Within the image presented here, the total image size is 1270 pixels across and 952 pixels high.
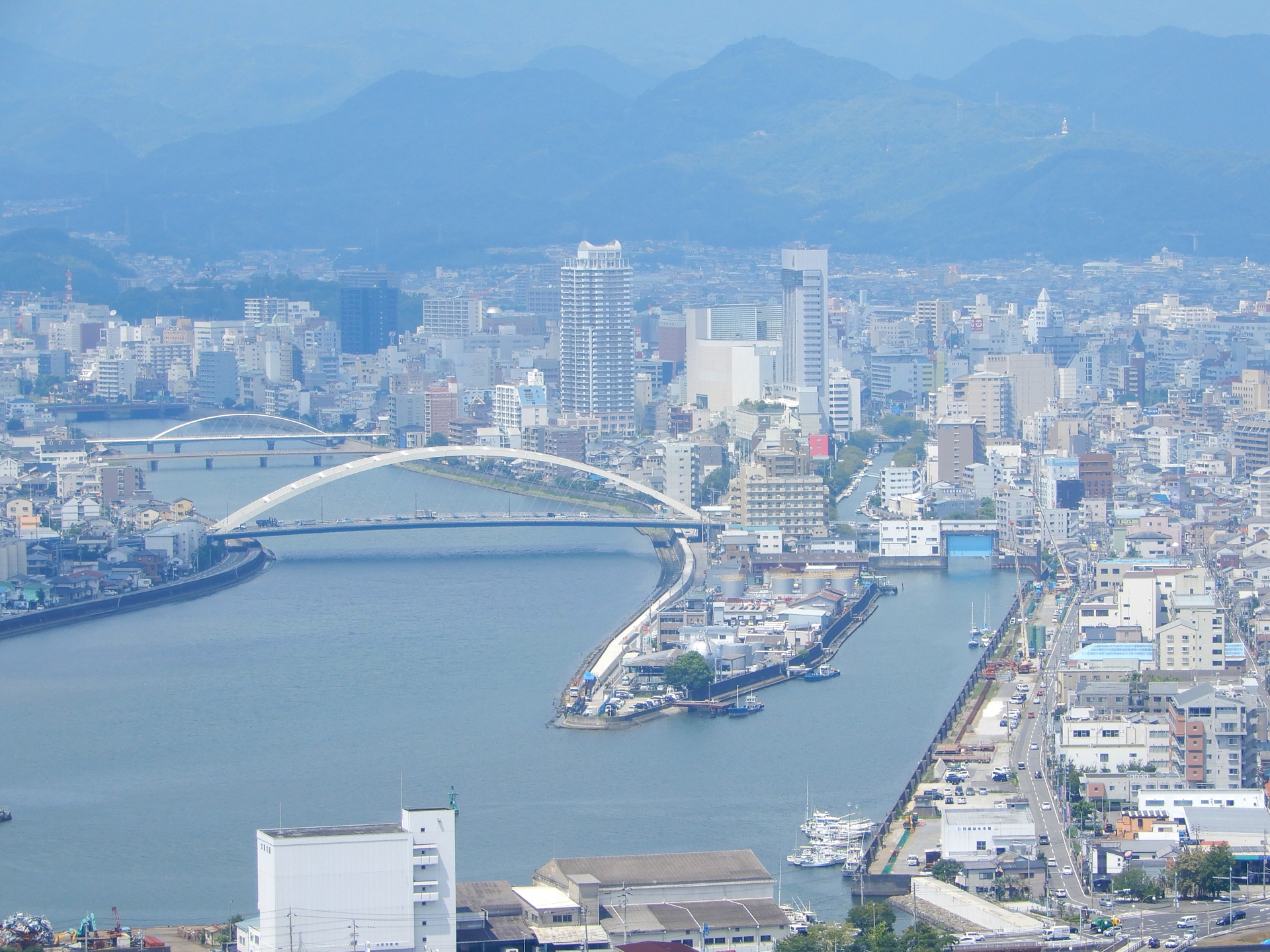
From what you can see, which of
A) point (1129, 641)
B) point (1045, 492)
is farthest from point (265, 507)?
point (1129, 641)

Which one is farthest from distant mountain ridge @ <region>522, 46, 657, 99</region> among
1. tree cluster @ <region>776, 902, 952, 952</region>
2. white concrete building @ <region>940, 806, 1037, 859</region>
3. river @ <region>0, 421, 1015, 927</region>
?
tree cluster @ <region>776, 902, 952, 952</region>

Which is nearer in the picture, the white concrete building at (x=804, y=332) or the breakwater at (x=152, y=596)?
the breakwater at (x=152, y=596)

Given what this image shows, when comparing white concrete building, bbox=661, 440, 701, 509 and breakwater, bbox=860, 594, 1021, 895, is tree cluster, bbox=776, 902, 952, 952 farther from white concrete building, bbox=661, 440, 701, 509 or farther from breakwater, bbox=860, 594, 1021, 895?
white concrete building, bbox=661, 440, 701, 509

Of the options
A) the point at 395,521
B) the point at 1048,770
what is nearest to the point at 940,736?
the point at 1048,770

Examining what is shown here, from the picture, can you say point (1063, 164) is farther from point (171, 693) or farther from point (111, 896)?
point (111, 896)

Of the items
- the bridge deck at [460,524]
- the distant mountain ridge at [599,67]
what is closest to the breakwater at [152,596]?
the bridge deck at [460,524]

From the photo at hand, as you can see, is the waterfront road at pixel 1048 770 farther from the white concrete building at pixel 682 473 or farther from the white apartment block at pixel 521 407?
the white apartment block at pixel 521 407
